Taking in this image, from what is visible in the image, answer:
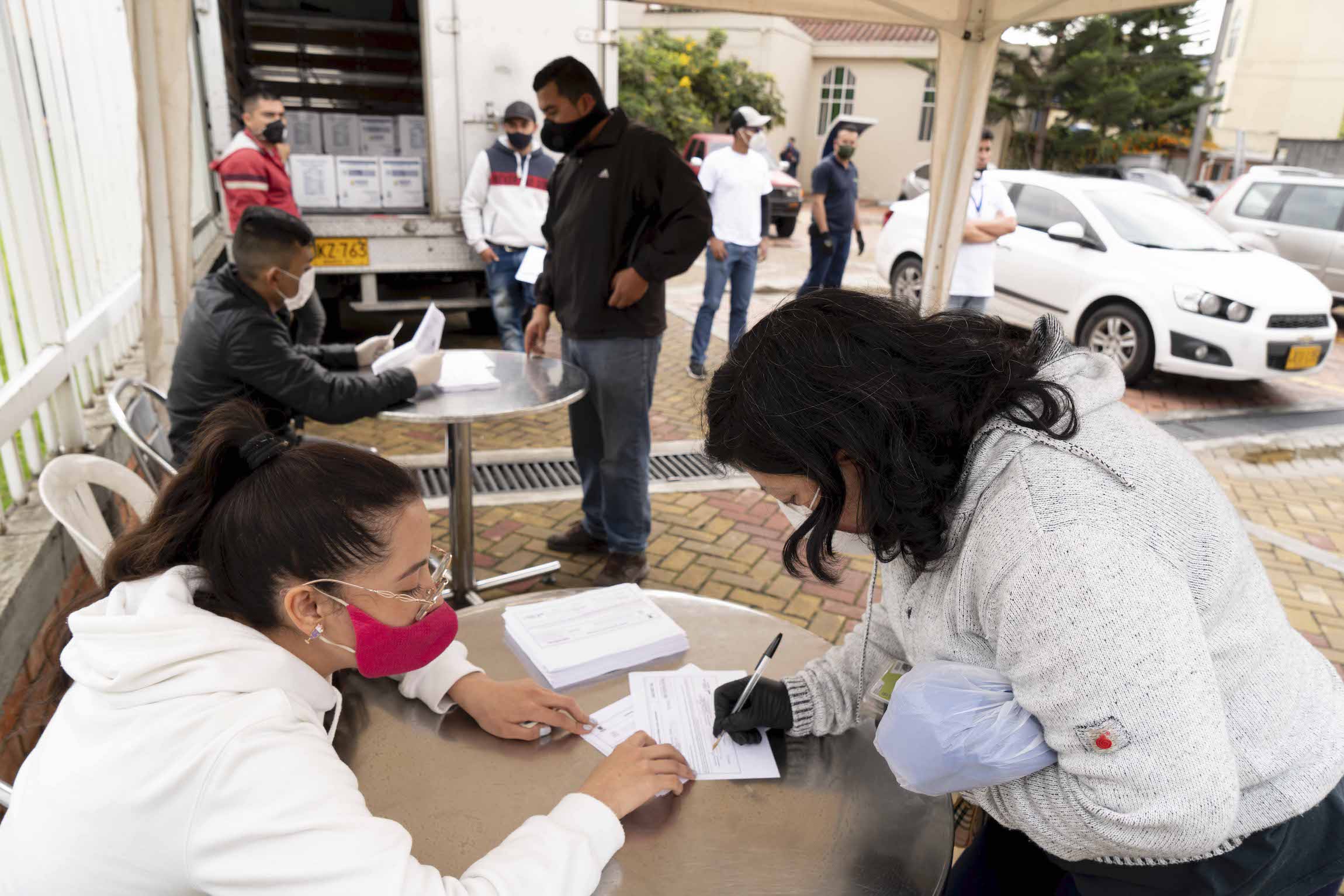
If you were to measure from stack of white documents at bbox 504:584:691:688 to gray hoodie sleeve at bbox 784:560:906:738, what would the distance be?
30 cm

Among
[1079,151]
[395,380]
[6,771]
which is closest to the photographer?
[6,771]

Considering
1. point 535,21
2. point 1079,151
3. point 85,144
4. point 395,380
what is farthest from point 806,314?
point 1079,151

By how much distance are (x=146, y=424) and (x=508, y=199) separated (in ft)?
10.6

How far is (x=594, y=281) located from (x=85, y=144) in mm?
2160

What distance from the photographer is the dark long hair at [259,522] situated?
3.80 ft

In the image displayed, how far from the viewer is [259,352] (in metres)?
2.63

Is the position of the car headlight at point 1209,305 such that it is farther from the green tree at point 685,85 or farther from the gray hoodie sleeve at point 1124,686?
the green tree at point 685,85

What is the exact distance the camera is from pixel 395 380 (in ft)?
8.71

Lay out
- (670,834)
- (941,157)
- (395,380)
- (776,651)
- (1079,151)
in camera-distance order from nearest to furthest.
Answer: (670,834) < (776,651) < (395,380) < (941,157) < (1079,151)

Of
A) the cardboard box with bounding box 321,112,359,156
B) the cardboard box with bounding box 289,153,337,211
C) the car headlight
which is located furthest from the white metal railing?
the car headlight

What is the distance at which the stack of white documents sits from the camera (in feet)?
5.29

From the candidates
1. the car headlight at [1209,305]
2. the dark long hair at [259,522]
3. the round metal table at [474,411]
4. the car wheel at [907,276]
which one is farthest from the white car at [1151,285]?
the dark long hair at [259,522]

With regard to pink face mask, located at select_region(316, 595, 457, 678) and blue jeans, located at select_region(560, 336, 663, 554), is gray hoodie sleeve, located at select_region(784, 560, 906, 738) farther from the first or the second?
blue jeans, located at select_region(560, 336, 663, 554)

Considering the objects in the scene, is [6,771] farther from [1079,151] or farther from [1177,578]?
[1079,151]
